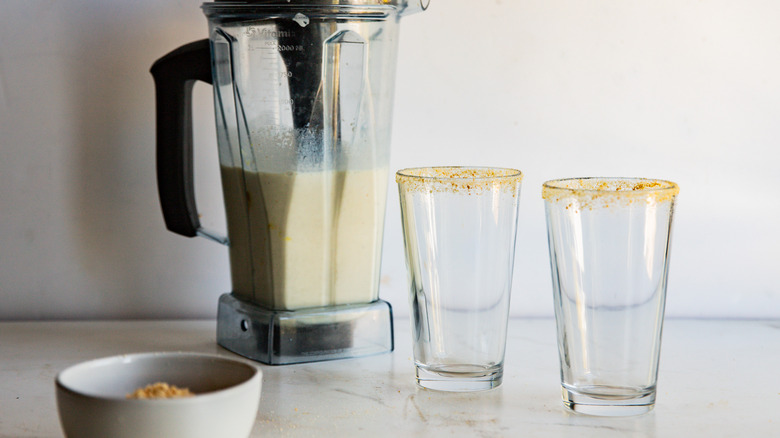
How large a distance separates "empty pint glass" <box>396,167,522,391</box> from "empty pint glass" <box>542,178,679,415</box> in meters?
0.05

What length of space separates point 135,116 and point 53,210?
0.46 feet

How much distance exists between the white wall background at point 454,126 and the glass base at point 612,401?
33 centimetres

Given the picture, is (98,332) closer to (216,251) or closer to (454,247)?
(216,251)

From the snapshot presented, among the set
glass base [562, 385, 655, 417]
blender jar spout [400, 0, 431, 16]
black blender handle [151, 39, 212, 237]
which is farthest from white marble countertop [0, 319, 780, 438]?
blender jar spout [400, 0, 431, 16]

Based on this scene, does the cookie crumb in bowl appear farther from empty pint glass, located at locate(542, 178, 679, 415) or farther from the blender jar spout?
the blender jar spout

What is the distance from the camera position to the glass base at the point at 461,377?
0.66 m

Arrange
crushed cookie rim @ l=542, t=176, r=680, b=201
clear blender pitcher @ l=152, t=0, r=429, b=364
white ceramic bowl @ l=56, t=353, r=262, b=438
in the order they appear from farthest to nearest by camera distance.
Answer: clear blender pitcher @ l=152, t=0, r=429, b=364
crushed cookie rim @ l=542, t=176, r=680, b=201
white ceramic bowl @ l=56, t=353, r=262, b=438

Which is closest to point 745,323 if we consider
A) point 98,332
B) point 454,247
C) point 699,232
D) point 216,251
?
point 699,232

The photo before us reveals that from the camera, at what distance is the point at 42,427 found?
0.58m

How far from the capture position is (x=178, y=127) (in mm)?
782

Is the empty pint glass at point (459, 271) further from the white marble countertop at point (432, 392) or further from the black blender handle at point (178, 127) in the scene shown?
the black blender handle at point (178, 127)

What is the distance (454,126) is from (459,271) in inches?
11.6

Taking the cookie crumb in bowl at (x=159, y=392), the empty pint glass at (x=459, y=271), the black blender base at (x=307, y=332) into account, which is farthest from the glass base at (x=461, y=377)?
the cookie crumb in bowl at (x=159, y=392)

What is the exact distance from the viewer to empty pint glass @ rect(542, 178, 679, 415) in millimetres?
575
